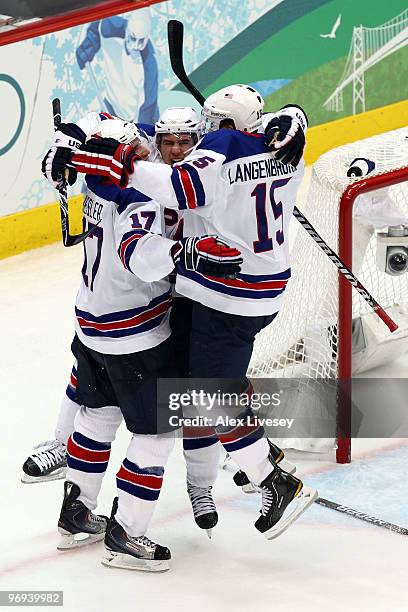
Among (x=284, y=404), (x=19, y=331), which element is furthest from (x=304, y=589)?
(x=19, y=331)

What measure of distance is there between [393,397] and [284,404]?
1.49 feet

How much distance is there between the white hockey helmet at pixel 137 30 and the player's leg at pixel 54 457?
8.38ft

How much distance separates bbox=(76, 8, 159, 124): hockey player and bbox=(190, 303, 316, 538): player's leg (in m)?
2.82

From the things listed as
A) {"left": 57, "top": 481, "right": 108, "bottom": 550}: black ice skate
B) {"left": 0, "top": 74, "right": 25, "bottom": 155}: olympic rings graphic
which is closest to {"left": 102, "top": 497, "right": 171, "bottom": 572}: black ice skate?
{"left": 57, "top": 481, "right": 108, "bottom": 550}: black ice skate

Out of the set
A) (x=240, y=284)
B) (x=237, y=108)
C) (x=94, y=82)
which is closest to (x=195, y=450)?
(x=240, y=284)

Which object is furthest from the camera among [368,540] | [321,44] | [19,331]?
[321,44]

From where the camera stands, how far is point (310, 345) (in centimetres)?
439

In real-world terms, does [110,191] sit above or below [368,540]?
above

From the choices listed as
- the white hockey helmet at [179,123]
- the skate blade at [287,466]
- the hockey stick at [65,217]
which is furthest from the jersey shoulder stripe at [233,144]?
the skate blade at [287,466]

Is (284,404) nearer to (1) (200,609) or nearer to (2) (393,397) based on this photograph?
(2) (393,397)

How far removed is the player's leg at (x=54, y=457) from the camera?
162 inches

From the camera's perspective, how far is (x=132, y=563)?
3605 millimetres

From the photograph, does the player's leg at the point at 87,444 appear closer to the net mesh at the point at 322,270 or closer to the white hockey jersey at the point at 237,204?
the white hockey jersey at the point at 237,204

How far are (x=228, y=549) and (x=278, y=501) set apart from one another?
234 mm
